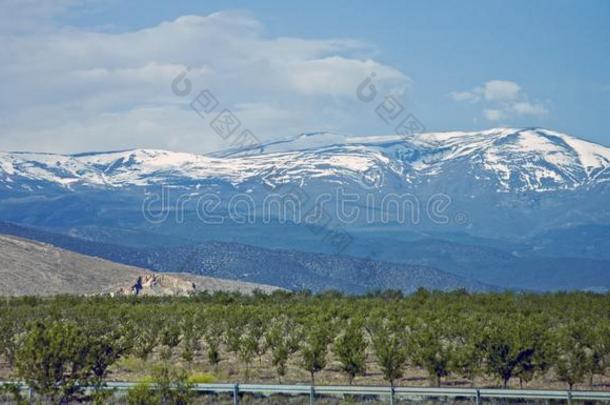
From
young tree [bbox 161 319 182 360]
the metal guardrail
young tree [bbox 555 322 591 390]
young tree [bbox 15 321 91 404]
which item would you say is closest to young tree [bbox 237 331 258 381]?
young tree [bbox 161 319 182 360]

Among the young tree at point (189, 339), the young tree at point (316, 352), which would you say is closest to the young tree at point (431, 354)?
the young tree at point (316, 352)

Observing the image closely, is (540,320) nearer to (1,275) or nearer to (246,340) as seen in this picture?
(246,340)

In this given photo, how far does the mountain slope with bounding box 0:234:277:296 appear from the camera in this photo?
8606cm

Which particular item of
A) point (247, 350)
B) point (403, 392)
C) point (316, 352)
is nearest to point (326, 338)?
point (247, 350)

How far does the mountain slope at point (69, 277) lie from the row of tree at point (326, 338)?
26.7m

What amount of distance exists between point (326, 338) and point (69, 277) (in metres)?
55.6

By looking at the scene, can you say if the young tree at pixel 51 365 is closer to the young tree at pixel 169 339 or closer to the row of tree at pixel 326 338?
the row of tree at pixel 326 338

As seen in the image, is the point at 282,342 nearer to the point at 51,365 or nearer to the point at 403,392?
the point at 403,392

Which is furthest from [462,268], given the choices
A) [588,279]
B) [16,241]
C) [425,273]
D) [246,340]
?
[246,340]

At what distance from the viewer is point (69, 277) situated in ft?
296

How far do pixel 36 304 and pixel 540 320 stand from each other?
30.5 metres

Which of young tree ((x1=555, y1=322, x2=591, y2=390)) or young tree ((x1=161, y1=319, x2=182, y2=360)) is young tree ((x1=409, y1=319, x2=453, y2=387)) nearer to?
young tree ((x1=555, y1=322, x2=591, y2=390))

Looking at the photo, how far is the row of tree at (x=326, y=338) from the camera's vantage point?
2598 cm

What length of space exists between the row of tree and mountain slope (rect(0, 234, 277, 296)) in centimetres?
2667
